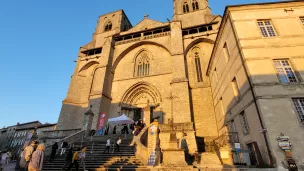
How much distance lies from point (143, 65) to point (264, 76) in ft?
46.8

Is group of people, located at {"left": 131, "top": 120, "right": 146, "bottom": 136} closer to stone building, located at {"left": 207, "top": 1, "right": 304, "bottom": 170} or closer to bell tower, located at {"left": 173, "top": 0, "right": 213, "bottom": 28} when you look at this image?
stone building, located at {"left": 207, "top": 1, "right": 304, "bottom": 170}

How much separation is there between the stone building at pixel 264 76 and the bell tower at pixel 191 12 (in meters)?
12.2

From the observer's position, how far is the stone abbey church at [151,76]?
1602 centimetres

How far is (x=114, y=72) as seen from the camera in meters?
20.9

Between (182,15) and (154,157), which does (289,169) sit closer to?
(154,157)

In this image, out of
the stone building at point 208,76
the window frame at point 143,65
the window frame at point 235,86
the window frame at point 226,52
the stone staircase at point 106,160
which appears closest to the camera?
the stone staircase at point 106,160

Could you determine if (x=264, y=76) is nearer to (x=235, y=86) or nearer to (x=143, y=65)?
(x=235, y=86)

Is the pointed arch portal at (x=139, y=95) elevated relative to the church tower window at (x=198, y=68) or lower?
lower

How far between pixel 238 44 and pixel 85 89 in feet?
60.1

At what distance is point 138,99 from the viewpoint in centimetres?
1881

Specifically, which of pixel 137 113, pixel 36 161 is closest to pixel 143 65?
pixel 137 113

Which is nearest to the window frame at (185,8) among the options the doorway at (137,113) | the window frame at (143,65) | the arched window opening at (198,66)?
the arched window opening at (198,66)

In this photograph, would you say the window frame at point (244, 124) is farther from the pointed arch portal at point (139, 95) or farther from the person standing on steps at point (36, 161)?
the person standing on steps at point (36, 161)

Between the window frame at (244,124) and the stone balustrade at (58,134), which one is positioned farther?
the stone balustrade at (58,134)
